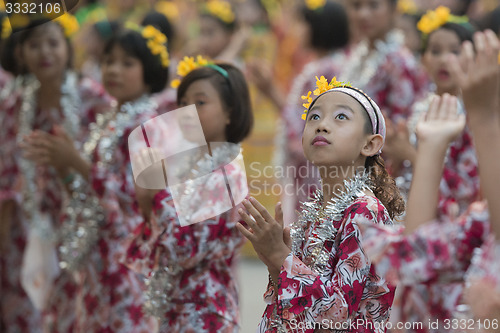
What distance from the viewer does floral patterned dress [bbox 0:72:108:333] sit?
15.7 ft

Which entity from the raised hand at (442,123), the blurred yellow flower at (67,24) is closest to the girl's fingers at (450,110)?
the raised hand at (442,123)

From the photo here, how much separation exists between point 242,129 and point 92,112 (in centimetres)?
164

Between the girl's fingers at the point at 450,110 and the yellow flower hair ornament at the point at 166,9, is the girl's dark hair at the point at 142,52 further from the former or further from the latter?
the yellow flower hair ornament at the point at 166,9

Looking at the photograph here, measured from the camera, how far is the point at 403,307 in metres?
3.61

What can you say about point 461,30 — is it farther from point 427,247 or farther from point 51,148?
point 427,247

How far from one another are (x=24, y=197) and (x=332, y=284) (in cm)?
291

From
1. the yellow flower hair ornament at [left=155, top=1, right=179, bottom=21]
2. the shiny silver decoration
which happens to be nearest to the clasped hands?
the shiny silver decoration

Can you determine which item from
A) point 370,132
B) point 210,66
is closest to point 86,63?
point 210,66

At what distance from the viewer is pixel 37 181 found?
491 centimetres

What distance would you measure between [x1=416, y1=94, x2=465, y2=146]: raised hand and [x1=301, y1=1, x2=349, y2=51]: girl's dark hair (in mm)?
4510

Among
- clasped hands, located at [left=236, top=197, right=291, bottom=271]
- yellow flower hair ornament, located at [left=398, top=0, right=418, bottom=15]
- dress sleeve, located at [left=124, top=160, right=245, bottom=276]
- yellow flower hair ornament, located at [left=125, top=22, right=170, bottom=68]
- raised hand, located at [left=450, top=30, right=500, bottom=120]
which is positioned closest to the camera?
raised hand, located at [left=450, top=30, right=500, bottom=120]

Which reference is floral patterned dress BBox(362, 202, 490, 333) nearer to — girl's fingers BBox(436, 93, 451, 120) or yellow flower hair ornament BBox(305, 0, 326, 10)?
girl's fingers BBox(436, 93, 451, 120)

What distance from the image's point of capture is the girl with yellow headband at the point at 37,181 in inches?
192

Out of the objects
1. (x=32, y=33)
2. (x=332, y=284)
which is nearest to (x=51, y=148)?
(x=32, y=33)
